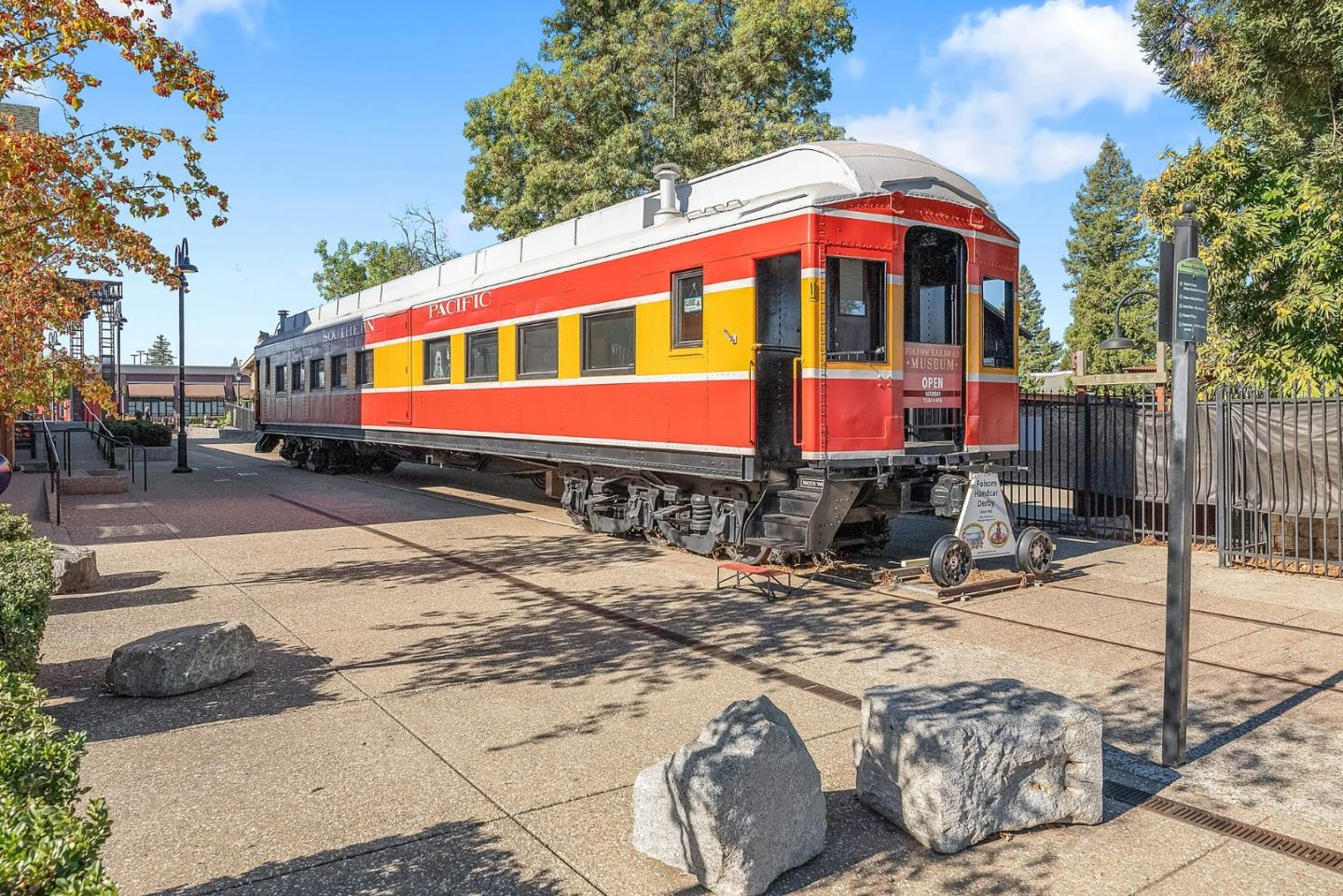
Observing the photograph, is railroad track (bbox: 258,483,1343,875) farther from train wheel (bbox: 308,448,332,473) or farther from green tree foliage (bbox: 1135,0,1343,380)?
train wheel (bbox: 308,448,332,473)

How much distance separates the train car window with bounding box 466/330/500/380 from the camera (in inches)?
544

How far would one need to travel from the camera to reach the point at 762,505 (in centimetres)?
941

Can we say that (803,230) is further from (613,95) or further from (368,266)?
(368,266)

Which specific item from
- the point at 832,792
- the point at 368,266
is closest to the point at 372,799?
the point at 832,792

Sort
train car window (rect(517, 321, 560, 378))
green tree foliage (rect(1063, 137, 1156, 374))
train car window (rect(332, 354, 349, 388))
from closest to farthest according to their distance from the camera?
train car window (rect(517, 321, 560, 378)), train car window (rect(332, 354, 349, 388)), green tree foliage (rect(1063, 137, 1156, 374))

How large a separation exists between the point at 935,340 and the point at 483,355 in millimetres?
7159

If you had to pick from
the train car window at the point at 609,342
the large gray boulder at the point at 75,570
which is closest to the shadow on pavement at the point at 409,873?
the large gray boulder at the point at 75,570

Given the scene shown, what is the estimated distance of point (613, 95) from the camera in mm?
24422

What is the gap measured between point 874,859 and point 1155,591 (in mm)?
6388

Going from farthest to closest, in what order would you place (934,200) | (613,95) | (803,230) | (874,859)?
(613,95), (934,200), (803,230), (874,859)

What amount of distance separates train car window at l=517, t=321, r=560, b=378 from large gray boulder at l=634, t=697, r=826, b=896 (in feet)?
29.4

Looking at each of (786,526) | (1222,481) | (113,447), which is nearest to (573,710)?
(786,526)

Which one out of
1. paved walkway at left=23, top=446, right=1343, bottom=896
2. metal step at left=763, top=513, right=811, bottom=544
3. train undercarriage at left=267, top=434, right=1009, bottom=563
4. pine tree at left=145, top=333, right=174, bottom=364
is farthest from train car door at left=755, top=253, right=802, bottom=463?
pine tree at left=145, top=333, right=174, bottom=364

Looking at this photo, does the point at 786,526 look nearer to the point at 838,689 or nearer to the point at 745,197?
the point at 838,689
